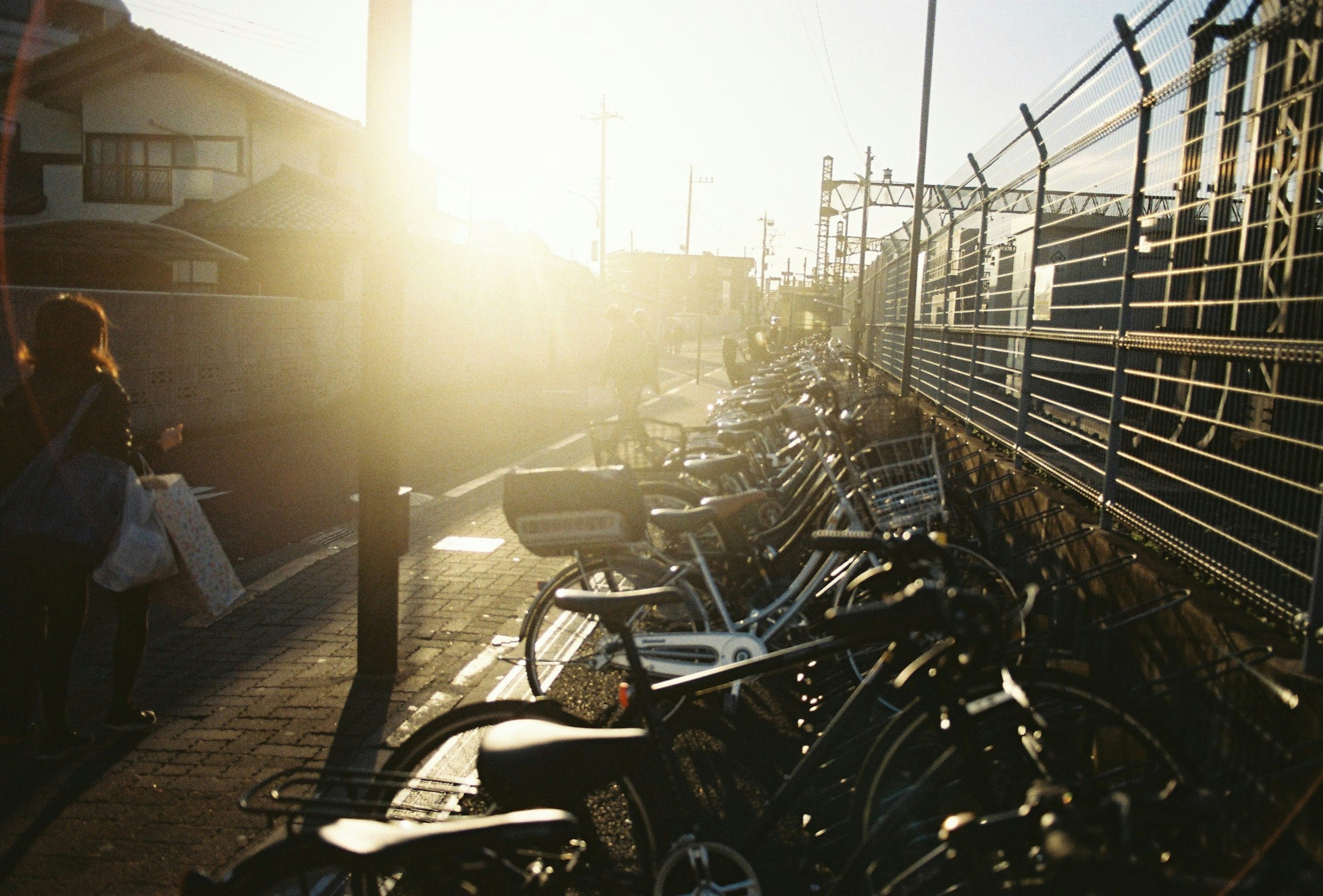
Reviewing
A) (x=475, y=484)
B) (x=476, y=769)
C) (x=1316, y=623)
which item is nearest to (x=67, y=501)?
(x=476, y=769)

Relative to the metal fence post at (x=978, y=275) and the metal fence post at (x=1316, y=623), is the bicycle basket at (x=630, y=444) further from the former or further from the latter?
the metal fence post at (x=1316, y=623)

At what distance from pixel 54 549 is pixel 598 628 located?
7.48 ft

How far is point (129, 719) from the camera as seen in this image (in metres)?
4.67

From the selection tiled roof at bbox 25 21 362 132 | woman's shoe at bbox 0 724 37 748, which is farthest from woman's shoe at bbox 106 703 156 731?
tiled roof at bbox 25 21 362 132

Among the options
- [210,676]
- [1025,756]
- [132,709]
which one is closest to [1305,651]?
[1025,756]

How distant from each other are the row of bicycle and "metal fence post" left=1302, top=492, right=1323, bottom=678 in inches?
21.4

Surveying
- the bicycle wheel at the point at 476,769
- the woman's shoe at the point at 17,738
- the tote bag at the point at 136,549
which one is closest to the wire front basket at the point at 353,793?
the bicycle wheel at the point at 476,769

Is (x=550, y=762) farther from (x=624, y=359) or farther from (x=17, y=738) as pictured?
(x=624, y=359)

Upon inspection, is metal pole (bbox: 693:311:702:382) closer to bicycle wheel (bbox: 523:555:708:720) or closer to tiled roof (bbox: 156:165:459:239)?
tiled roof (bbox: 156:165:459:239)

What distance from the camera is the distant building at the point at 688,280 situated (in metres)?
91.3

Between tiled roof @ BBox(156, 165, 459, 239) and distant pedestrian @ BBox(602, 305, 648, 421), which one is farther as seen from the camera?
tiled roof @ BBox(156, 165, 459, 239)

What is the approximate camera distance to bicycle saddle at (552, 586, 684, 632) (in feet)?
9.55

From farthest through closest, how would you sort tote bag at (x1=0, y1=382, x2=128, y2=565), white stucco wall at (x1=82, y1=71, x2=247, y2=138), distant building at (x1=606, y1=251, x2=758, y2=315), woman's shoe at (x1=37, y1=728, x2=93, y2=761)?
distant building at (x1=606, y1=251, x2=758, y2=315) → white stucco wall at (x1=82, y1=71, x2=247, y2=138) → woman's shoe at (x1=37, y1=728, x2=93, y2=761) → tote bag at (x1=0, y1=382, x2=128, y2=565)

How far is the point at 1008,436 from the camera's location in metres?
8.28
